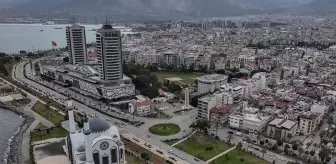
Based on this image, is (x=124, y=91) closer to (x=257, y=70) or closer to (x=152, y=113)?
(x=152, y=113)

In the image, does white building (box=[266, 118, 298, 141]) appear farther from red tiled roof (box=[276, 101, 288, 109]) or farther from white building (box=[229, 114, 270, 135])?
red tiled roof (box=[276, 101, 288, 109])

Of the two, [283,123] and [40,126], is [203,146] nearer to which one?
[283,123]

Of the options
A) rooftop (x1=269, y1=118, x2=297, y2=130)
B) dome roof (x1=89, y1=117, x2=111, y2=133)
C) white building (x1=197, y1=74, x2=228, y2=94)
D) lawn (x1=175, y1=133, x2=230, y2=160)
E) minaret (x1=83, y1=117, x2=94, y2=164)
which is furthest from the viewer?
white building (x1=197, y1=74, x2=228, y2=94)

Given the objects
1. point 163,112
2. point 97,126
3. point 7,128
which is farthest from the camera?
point 163,112

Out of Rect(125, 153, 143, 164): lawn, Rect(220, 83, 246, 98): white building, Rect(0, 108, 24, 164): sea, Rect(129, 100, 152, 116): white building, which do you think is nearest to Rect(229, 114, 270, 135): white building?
Rect(220, 83, 246, 98): white building

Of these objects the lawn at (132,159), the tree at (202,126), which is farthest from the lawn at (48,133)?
the tree at (202,126)

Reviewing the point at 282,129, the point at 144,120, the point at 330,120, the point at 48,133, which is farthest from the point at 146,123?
the point at 330,120
